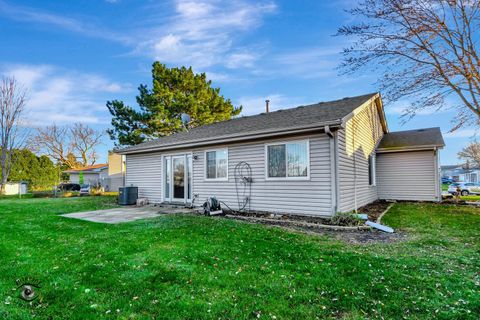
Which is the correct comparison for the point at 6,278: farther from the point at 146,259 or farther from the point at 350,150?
the point at 350,150

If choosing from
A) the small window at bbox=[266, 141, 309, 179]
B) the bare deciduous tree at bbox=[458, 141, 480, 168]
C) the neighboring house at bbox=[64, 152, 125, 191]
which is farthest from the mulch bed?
the bare deciduous tree at bbox=[458, 141, 480, 168]

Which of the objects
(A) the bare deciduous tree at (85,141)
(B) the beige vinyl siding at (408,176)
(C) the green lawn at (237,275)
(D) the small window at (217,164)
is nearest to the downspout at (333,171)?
(C) the green lawn at (237,275)

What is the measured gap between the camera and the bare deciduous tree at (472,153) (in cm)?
3474

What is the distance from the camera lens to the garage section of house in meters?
11.3

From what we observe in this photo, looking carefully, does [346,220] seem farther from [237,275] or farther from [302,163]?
[237,275]

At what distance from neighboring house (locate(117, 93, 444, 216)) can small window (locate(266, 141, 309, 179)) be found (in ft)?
0.10

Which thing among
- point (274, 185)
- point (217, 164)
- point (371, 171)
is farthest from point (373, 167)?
point (217, 164)

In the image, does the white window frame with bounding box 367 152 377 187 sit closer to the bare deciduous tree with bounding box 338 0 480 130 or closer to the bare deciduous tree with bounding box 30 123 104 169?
the bare deciduous tree with bounding box 338 0 480 130

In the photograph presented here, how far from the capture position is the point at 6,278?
3.35m

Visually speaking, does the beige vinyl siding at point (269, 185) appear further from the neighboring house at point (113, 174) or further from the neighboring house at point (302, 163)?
the neighboring house at point (113, 174)

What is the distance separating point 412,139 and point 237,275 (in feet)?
40.2

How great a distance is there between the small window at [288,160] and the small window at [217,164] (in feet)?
6.06

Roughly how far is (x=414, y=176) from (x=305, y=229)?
8267 millimetres

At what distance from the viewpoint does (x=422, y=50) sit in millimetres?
9648
